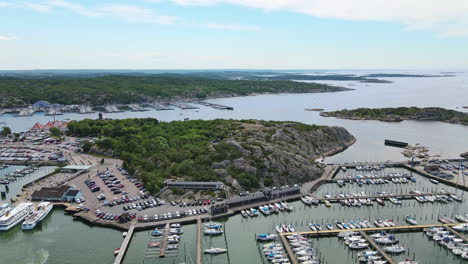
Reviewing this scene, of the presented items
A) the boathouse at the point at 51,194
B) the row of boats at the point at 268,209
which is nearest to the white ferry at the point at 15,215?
the boathouse at the point at 51,194

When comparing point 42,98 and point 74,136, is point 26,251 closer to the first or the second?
point 74,136

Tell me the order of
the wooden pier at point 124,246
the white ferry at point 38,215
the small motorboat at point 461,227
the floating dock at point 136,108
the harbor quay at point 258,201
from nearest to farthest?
the wooden pier at point 124,246 → the harbor quay at point 258,201 → the small motorboat at point 461,227 → the white ferry at point 38,215 → the floating dock at point 136,108

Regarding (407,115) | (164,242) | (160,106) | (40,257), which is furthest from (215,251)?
(160,106)

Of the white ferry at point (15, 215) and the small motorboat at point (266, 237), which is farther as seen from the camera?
the white ferry at point (15, 215)

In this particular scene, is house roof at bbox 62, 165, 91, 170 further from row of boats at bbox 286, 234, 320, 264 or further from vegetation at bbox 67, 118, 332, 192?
row of boats at bbox 286, 234, 320, 264

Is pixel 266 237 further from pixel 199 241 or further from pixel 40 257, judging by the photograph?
pixel 40 257

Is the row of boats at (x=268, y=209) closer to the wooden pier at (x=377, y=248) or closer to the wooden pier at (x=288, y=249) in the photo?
the wooden pier at (x=288, y=249)
